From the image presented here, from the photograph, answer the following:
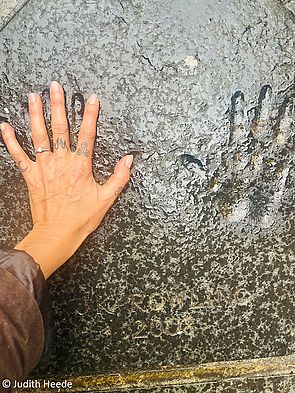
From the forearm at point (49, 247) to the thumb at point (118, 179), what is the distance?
0.48 ft

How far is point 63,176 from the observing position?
5.38ft

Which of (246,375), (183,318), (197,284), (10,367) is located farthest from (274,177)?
(10,367)

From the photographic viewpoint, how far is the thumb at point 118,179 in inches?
64.8

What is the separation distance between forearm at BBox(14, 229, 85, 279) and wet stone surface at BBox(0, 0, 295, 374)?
0.05 metres

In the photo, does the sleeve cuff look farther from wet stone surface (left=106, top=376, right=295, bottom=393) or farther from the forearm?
wet stone surface (left=106, top=376, right=295, bottom=393)

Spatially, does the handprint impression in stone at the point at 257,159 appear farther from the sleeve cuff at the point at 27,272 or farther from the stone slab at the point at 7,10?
the stone slab at the point at 7,10

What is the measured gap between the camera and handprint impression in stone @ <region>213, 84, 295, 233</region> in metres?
1.66

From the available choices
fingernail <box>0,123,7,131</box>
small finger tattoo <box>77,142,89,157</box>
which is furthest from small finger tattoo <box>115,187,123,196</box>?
fingernail <box>0,123,7,131</box>

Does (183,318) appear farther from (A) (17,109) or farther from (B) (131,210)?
(A) (17,109)

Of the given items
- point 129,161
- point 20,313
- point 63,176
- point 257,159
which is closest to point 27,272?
point 20,313

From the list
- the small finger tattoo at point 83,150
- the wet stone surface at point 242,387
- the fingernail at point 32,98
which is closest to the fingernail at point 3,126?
the fingernail at point 32,98

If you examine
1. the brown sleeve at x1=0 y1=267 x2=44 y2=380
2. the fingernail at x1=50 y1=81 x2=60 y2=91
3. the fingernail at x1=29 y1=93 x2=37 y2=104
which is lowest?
the brown sleeve at x1=0 y1=267 x2=44 y2=380

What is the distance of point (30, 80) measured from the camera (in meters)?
1.65

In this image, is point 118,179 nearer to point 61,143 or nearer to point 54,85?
point 61,143
